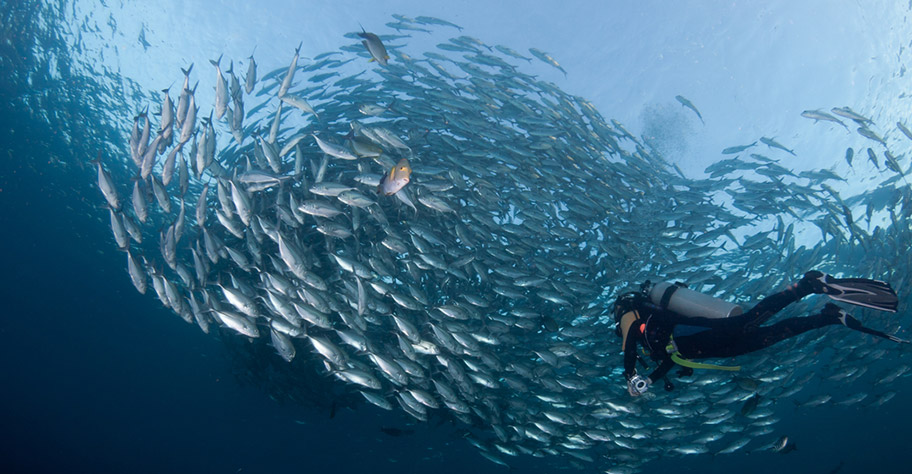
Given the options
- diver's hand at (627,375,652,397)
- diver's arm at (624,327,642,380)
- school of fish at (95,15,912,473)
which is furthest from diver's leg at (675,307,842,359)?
school of fish at (95,15,912,473)

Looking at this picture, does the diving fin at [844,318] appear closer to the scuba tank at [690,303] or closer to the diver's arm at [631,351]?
the scuba tank at [690,303]

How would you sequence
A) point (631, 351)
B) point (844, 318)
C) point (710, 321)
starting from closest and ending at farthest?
point (844, 318) → point (710, 321) → point (631, 351)

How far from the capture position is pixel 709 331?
5.09 meters

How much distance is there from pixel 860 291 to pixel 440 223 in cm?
673

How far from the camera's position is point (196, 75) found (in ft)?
47.2

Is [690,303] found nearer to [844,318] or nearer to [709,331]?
[709,331]

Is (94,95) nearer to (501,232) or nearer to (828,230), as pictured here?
(501,232)

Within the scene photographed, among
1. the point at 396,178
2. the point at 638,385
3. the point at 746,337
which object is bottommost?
the point at 638,385

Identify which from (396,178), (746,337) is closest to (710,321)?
(746,337)

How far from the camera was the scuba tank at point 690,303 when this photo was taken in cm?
511

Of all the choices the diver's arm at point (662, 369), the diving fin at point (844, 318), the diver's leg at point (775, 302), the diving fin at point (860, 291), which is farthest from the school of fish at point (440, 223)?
the diving fin at point (844, 318)

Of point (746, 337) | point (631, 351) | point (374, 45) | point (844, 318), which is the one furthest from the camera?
point (374, 45)

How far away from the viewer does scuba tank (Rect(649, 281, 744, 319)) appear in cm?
511

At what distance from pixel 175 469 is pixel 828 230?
48.2 meters
